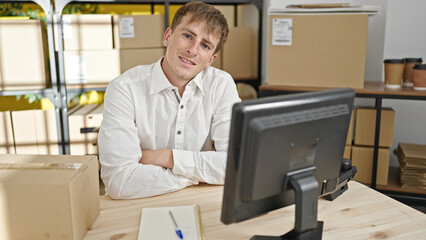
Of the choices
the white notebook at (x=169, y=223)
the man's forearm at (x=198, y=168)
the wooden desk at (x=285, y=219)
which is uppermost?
the man's forearm at (x=198, y=168)

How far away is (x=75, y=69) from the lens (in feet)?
9.02

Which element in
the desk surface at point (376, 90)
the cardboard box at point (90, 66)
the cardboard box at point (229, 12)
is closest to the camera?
the desk surface at point (376, 90)

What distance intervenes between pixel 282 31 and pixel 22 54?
1.66 metres

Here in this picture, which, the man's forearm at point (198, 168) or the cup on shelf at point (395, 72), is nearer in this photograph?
the man's forearm at point (198, 168)

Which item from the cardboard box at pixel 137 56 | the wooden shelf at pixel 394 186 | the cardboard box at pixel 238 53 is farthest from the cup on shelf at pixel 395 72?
the cardboard box at pixel 137 56

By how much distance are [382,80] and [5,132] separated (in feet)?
8.49

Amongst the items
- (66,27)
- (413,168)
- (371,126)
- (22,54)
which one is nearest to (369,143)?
(371,126)

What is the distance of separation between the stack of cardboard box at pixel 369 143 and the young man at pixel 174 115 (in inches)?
48.5

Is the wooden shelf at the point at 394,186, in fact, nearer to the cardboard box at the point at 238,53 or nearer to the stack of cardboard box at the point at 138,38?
the cardboard box at the point at 238,53

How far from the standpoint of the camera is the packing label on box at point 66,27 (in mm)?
2648

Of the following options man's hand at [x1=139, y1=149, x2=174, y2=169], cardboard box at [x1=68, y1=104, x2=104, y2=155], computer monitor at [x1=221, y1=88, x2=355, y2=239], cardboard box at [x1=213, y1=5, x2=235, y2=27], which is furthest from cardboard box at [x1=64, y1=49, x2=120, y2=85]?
computer monitor at [x1=221, y1=88, x2=355, y2=239]

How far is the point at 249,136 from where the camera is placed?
81 cm

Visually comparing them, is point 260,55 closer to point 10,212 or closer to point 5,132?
point 5,132

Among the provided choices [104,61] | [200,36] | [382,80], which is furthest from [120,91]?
[382,80]
